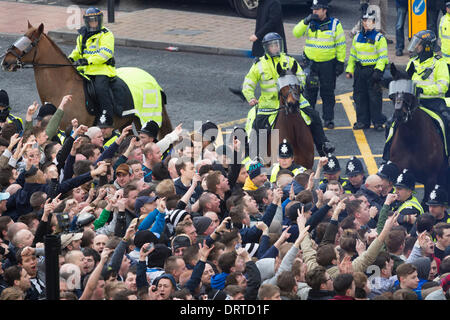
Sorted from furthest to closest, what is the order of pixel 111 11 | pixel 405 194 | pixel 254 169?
pixel 111 11
pixel 254 169
pixel 405 194

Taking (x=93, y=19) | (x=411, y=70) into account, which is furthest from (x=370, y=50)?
(x=93, y=19)

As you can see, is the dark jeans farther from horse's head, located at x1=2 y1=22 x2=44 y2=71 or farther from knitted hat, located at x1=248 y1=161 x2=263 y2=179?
horse's head, located at x1=2 y1=22 x2=44 y2=71

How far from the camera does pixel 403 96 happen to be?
14188mm

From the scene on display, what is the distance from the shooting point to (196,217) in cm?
1123

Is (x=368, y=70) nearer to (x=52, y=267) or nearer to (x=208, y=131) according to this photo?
(x=208, y=131)

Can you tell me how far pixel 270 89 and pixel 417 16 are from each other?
138 inches

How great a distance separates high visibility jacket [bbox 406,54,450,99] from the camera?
1481cm

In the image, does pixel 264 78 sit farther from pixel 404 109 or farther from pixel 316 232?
pixel 316 232

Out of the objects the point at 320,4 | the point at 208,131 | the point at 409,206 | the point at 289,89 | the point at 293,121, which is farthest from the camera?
the point at 320,4

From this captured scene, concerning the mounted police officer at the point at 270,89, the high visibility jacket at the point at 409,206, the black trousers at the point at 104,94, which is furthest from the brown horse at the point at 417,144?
the black trousers at the point at 104,94

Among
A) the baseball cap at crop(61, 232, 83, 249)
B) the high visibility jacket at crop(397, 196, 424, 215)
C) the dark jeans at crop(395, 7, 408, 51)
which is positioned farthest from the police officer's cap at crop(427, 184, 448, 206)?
the dark jeans at crop(395, 7, 408, 51)

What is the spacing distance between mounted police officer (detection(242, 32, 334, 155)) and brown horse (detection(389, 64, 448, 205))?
119 cm
